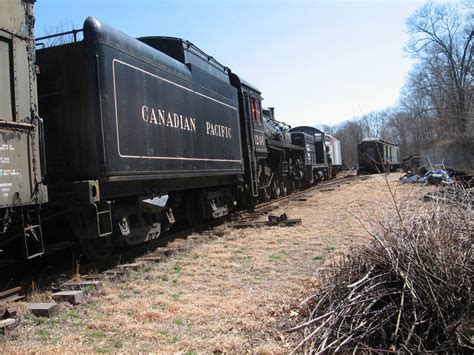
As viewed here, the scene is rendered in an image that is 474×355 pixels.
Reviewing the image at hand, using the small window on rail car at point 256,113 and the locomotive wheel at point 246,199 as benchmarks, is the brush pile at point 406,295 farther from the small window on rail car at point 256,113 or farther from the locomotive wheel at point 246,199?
the small window on rail car at point 256,113

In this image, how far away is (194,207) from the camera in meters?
11.0

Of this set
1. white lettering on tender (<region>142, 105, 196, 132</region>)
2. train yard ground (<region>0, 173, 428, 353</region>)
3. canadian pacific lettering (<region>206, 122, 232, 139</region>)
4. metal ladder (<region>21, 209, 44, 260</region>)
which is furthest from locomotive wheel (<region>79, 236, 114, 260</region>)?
canadian pacific lettering (<region>206, 122, 232, 139</region>)

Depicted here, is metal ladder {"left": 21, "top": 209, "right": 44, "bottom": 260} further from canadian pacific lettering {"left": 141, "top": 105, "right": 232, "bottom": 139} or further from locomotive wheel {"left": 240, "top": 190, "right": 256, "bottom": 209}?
locomotive wheel {"left": 240, "top": 190, "right": 256, "bottom": 209}

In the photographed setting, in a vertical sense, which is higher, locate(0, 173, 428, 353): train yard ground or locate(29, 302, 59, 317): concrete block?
locate(29, 302, 59, 317): concrete block

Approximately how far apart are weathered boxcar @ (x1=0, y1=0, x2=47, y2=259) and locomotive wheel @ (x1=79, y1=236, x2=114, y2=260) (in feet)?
4.48

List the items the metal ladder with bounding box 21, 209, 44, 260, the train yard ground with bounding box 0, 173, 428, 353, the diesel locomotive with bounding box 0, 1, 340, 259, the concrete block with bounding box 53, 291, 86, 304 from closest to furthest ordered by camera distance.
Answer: the train yard ground with bounding box 0, 173, 428, 353 → the concrete block with bounding box 53, 291, 86, 304 → the metal ladder with bounding box 21, 209, 44, 260 → the diesel locomotive with bounding box 0, 1, 340, 259

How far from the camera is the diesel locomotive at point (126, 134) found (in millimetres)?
6234

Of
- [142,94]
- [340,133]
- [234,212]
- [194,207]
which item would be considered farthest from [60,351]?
[340,133]

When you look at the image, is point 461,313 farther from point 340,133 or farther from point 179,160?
point 340,133

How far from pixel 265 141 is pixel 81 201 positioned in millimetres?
9813

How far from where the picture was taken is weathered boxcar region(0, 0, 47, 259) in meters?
5.00

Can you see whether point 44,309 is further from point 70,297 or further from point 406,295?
point 406,295

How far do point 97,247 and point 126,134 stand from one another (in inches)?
74.0

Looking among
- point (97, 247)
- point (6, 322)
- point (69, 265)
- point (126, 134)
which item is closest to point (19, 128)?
point (126, 134)
